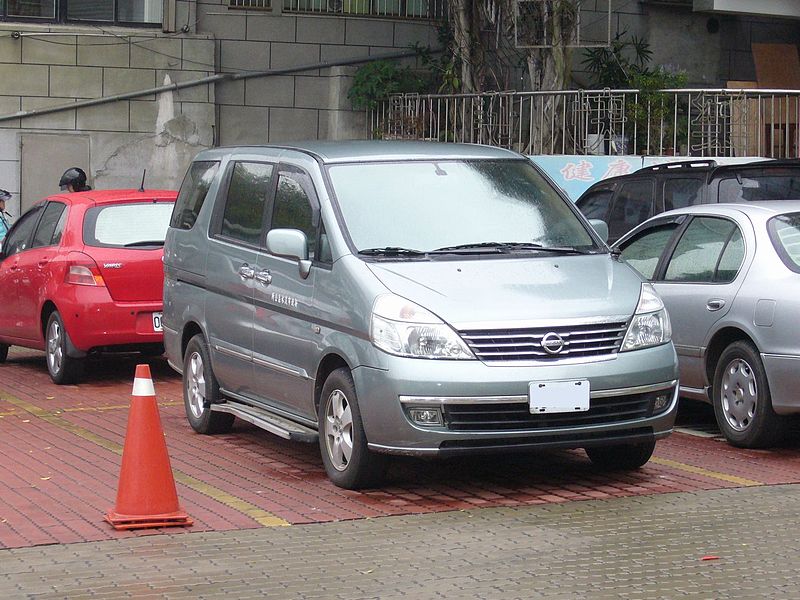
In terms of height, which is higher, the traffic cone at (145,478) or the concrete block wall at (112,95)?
the concrete block wall at (112,95)

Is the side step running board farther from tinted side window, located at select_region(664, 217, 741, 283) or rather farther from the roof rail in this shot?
the roof rail

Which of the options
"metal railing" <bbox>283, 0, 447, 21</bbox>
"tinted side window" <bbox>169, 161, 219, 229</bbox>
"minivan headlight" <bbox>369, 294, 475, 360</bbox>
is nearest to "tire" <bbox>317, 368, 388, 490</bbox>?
"minivan headlight" <bbox>369, 294, 475, 360</bbox>

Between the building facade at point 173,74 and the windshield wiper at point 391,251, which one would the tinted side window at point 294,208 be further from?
the building facade at point 173,74

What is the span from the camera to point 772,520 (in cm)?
723

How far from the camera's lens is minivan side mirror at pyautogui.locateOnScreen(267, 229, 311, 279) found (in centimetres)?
830

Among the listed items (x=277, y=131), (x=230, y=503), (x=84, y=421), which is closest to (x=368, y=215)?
(x=230, y=503)

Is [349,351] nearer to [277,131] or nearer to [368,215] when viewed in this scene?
[368,215]

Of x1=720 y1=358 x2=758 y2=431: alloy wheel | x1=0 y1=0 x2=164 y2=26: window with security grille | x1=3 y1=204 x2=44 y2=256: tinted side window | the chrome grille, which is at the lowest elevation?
x1=720 y1=358 x2=758 y2=431: alloy wheel

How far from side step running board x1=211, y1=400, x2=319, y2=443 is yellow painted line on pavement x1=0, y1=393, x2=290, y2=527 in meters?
0.54

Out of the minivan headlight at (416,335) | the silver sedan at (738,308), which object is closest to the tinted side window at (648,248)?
the silver sedan at (738,308)

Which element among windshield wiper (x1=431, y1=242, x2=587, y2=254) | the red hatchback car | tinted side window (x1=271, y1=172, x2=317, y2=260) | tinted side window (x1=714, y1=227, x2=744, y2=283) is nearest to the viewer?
windshield wiper (x1=431, y1=242, x2=587, y2=254)

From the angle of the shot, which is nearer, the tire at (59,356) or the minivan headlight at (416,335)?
the minivan headlight at (416,335)

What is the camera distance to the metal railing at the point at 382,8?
21.6 m

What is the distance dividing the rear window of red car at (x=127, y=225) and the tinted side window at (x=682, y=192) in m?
4.34
